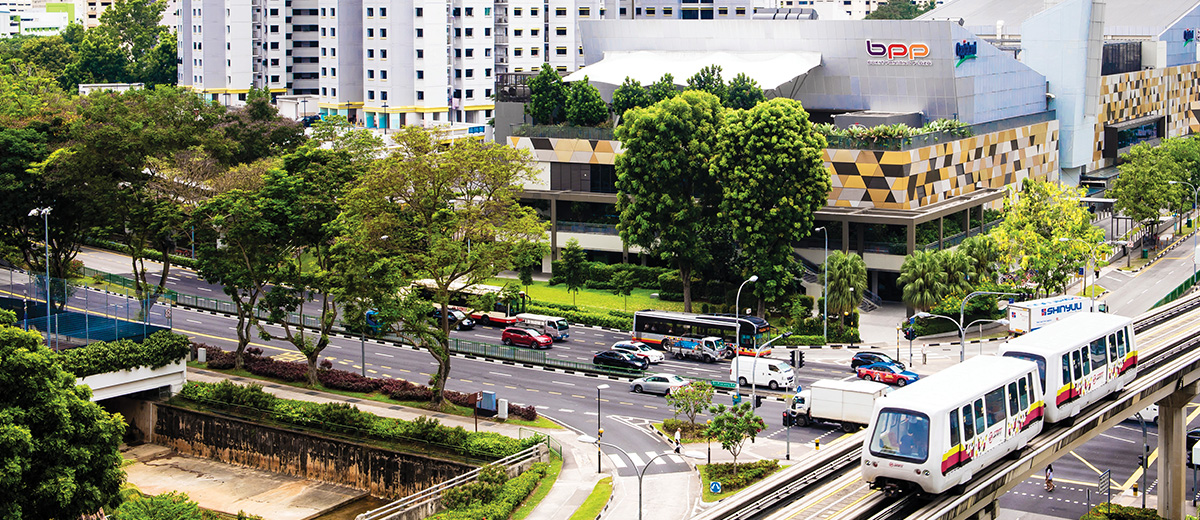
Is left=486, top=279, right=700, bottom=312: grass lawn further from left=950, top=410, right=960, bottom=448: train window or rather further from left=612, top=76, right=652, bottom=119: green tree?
left=950, top=410, right=960, bottom=448: train window

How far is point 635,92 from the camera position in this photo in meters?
119

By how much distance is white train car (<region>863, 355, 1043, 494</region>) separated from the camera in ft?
143

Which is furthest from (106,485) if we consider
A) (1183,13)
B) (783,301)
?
(1183,13)

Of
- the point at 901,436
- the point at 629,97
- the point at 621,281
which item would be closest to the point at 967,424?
the point at 901,436

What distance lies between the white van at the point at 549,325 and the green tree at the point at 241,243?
20.4 m

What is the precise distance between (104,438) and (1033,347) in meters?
35.8

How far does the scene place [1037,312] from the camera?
8962 centimetres

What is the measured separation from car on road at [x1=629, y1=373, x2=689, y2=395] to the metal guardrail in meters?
14.7

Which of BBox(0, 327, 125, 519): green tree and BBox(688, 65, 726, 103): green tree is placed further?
BBox(688, 65, 726, 103): green tree

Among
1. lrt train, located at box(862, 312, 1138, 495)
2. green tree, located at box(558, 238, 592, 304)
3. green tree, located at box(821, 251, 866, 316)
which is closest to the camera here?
lrt train, located at box(862, 312, 1138, 495)

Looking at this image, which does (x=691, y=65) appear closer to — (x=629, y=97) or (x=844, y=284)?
(x=629, y=97)

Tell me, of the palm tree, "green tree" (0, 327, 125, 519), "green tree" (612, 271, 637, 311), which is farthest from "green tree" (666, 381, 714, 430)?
"green tree" (612, 271, 637, 311)

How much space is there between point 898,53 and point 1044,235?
22.0 meters

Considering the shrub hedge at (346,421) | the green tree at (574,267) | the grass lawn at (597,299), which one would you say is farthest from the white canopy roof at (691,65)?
the shrub hedge at (346,421)
